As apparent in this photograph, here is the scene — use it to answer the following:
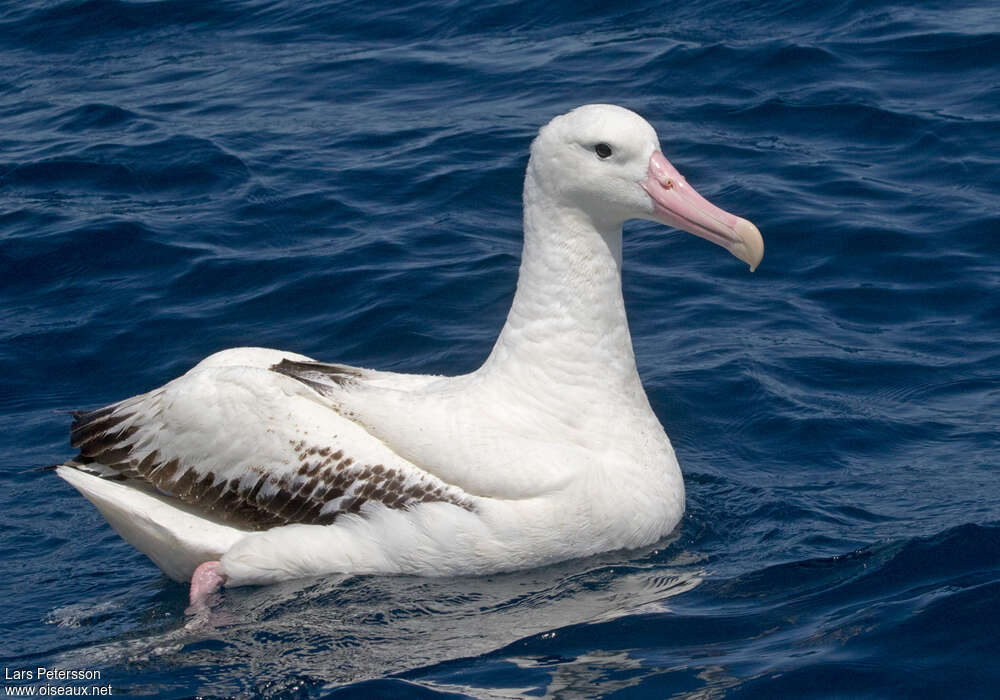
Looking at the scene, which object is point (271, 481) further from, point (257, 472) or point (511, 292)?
point (511, 292)

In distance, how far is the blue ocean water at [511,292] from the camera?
7152 millimetres

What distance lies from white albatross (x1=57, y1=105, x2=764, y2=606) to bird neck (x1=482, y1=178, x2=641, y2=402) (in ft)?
0.04

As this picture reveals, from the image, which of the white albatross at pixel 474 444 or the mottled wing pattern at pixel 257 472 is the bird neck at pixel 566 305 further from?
the mottled wing pattern at pixel 257 472

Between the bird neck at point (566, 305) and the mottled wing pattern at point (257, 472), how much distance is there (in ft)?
2.88

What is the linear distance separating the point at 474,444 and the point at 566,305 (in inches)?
36.5

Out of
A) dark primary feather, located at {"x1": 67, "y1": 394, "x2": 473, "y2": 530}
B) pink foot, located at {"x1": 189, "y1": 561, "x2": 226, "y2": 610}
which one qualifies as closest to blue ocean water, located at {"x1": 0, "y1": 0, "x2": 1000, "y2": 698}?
Result: pink foot, located at {"x1": 189, "y1": 561, "x2": 226, "y2": 610}

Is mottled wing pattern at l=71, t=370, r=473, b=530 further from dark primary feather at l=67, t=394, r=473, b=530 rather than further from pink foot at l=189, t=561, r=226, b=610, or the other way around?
pink foot at l=189, t=561, r=226, b=610

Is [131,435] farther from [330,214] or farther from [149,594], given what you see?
[330,214]

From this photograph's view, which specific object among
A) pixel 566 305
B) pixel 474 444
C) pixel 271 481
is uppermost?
pixel 566 305

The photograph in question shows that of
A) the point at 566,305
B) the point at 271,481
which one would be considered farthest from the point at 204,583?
the point at 566,305

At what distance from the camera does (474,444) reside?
25.7 feet

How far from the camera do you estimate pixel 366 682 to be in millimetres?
6836

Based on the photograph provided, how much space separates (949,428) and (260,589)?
14.6 feet

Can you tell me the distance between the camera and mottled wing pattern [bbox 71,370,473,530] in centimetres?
788
